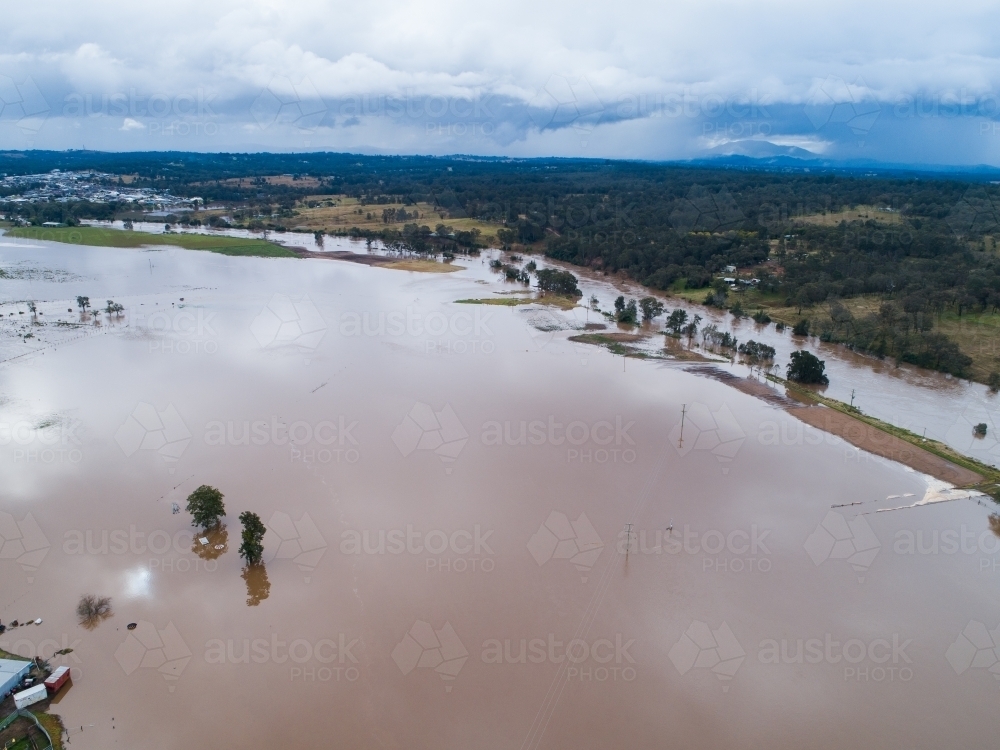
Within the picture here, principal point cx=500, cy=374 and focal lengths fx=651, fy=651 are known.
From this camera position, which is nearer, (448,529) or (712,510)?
(448,529)

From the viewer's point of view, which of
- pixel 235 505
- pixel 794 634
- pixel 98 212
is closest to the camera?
pixel 794 634

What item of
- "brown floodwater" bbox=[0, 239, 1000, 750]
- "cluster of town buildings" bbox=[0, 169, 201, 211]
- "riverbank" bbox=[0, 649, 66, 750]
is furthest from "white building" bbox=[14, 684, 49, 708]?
"cluster of town buildings" bbox=[0, 169, 201, 211]

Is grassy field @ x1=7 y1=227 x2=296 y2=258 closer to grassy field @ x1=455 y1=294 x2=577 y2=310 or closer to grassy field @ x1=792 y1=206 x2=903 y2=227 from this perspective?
grassy field @ x1=455 y1=294 x2=577 y2=310

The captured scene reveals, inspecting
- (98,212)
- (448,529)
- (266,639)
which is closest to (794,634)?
(448,529)

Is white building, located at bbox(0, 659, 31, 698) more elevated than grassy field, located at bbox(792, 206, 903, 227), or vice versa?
grassy field, located at bbox(792, 206, 903, 227)

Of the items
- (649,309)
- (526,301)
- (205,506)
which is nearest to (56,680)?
(205,506)

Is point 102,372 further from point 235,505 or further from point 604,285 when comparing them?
point 604,285
